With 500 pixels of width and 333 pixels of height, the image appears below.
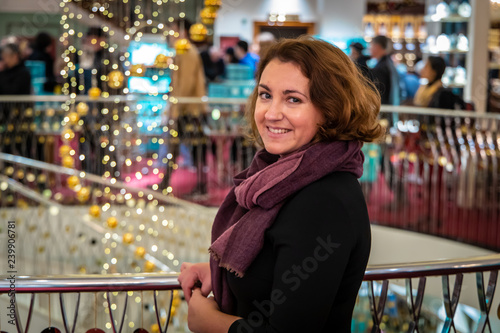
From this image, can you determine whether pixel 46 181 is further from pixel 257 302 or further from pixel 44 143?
pixel 257 302

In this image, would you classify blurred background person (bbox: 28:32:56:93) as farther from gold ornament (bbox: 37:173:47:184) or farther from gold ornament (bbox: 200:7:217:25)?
gold ornament (bbox: 200:7:217:25)

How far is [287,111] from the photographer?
64.2 inches

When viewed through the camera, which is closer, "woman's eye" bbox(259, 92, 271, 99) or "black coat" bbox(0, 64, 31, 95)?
"woman's eye" bbox(259, 92, 271, 99)

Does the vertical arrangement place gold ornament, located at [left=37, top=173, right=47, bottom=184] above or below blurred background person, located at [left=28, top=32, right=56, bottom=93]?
below

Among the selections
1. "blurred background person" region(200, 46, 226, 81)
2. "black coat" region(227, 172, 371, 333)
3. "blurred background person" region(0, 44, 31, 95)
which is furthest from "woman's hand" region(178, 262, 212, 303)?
"blurred background person" region(200, 46, 226, 81)

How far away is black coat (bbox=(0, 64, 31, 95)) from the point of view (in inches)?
294

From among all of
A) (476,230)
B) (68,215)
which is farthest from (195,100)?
(476,230)

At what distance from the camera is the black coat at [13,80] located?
24.5 feet

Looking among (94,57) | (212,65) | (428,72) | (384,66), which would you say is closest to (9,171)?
(94,57)

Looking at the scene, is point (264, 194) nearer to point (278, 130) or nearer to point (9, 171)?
point (278, 130)

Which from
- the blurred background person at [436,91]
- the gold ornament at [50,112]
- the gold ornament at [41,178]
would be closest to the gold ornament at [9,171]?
the gold ornament at [41,178]

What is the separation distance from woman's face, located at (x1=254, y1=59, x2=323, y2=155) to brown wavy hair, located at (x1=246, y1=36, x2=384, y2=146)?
15 mm

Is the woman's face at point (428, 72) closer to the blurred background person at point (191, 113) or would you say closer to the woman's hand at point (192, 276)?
the blurred background person at point (191, 113)

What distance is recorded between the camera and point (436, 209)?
22.1 ft
